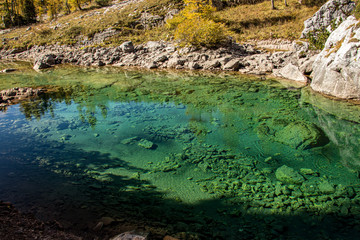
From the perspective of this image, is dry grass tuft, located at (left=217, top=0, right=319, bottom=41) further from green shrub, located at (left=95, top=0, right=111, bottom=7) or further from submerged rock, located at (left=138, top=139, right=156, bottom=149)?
green shrub, located at (left=95, top=0, right=111, bottom=7)

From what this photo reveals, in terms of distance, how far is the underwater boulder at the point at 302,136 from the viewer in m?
9.07

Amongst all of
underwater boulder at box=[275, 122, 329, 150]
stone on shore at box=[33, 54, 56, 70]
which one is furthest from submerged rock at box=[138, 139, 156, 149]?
stone on shore at box=[33, 54, 56, 70]

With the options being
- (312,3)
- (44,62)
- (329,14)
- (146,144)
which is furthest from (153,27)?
(146,144)

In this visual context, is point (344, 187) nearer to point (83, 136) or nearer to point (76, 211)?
point (76, 211)

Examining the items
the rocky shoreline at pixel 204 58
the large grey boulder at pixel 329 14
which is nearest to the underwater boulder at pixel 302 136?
the rocky shoreline at pixel 204 58

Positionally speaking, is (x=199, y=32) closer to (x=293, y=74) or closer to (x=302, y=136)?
(x=293, y=74)

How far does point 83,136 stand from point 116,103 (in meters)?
5.56

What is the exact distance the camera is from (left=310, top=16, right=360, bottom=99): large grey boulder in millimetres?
12930

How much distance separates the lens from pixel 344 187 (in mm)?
6625

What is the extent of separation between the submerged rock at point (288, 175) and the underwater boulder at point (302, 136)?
1.91 m

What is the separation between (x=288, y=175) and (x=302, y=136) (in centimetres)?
313

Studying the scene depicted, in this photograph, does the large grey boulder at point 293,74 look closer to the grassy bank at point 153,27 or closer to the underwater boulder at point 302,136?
the underwater boulder at point 302,136

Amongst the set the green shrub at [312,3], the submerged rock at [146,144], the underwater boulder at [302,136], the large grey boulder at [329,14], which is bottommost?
the underwater boulder at [302,136]

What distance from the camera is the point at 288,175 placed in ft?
23.5
